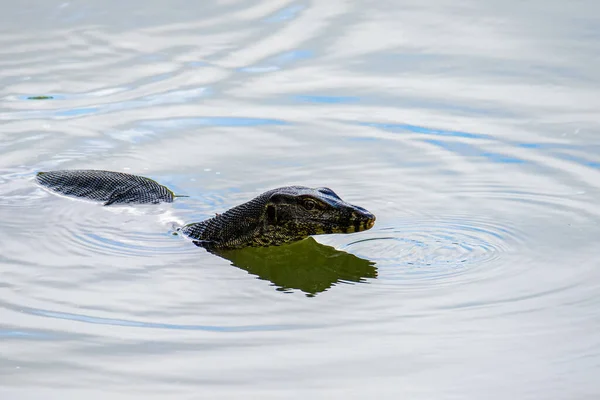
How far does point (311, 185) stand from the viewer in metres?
12.1

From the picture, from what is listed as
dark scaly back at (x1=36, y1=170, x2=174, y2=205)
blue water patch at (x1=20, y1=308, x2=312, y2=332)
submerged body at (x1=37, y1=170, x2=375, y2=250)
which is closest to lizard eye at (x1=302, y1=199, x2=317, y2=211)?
submerged body at (x1=37, y1=170, x2=375, y2=250)

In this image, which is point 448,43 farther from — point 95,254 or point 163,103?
point 95,254

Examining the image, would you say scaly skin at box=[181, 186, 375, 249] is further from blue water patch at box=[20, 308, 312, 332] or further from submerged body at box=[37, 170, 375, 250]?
blue water patch at box=[20, 308, 312, 332]

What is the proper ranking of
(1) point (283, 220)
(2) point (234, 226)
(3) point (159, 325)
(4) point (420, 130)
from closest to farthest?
(3) point (159, 325)
(1) point (283, 220)
(2) point (234, 226)
(4) point (420, 130)

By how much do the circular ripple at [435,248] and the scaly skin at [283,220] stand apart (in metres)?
0.44

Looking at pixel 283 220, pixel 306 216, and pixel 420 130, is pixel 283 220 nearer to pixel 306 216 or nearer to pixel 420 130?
pixel 306 216

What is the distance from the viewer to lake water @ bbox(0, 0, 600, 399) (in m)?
7.89

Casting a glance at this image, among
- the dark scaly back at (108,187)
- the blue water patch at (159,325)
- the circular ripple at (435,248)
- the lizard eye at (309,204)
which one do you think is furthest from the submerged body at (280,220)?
the blue water patch at (159,325)

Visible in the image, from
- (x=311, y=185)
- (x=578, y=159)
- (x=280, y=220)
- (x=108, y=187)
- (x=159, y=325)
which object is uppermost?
(x=578, y=159)

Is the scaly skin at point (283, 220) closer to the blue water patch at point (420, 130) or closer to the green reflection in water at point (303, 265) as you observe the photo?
the green reflection in water at point (303, 265)

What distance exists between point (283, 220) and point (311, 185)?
1879mm

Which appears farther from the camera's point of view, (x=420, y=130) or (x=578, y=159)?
(x=420, y=130)

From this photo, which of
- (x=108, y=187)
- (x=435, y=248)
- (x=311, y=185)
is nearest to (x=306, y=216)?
(x=435, y=248)

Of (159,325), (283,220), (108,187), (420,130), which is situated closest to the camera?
(159,325)
